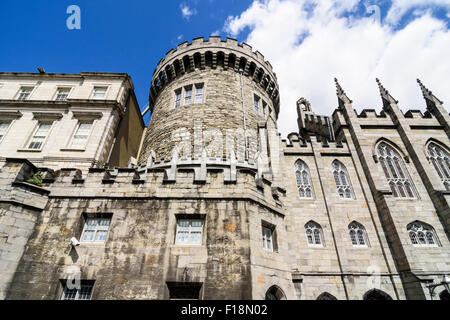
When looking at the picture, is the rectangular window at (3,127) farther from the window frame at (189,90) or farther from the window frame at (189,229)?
the window frame at (189,229)

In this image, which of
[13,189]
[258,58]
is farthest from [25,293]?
[258,58]

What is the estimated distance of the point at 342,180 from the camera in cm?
1359

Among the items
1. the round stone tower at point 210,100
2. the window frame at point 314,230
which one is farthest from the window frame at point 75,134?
the window frame at point 314,230

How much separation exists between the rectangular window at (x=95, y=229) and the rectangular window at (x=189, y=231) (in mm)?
2632

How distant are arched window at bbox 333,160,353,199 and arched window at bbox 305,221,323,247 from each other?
2.75m

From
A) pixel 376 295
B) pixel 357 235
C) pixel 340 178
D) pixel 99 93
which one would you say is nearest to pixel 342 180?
pixel 340 178

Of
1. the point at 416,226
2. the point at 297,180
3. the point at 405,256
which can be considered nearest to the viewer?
the point at 405,256

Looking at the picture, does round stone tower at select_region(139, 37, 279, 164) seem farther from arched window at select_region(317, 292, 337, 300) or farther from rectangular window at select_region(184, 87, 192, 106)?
arched window at select_region(317, 292, 337, 300)

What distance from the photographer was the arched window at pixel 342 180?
42.8ft

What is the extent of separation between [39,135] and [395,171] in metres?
23.5

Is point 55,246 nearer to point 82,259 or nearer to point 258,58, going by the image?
point 82,259

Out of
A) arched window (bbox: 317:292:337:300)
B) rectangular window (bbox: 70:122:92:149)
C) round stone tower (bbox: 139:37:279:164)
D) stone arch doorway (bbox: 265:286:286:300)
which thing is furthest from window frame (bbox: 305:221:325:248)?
rectangular window (bbox: 70:122:92:149)

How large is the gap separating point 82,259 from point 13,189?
3.75 m
